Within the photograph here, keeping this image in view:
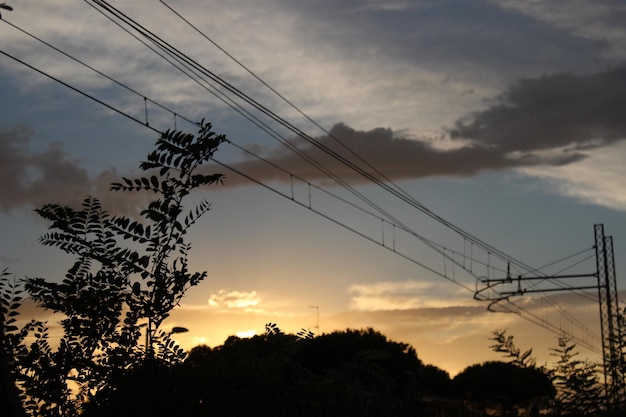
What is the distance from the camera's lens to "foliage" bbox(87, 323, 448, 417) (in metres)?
5.18

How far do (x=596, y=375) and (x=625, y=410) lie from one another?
2.66ft

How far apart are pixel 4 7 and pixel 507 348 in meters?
7.63

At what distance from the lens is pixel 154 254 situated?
583 centimetres

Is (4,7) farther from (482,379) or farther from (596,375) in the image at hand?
(482,379)

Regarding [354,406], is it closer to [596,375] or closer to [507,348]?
[507,348]

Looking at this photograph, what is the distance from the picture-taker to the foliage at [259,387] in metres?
5.18

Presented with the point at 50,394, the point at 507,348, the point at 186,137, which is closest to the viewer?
the point at 50,394

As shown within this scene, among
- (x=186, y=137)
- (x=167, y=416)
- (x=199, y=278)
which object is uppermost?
(x=186, y=137)

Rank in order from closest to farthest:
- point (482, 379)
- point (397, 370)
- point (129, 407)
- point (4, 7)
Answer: point (4, 7)
point (129, 407)
point (397, 370)
point (482, 379)

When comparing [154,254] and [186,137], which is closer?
[154,254]

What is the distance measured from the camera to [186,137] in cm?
622

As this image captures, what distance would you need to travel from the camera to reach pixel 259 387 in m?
5.68

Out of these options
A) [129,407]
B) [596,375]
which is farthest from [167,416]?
[596,375]

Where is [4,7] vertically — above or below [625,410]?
above
